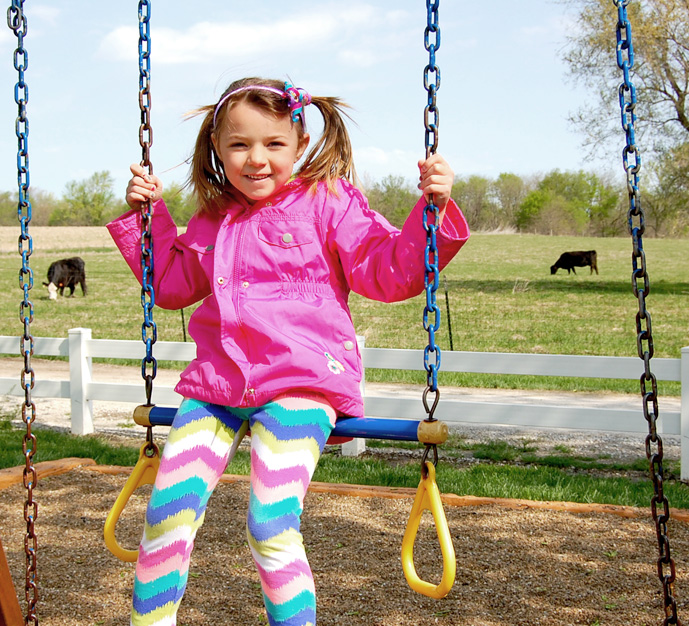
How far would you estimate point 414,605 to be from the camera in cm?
335

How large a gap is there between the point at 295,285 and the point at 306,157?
0.44 metres

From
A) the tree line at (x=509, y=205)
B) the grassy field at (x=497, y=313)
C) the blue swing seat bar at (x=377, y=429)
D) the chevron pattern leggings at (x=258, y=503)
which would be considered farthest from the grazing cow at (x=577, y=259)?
the chevron pattern leggings at (x=258, y=503)

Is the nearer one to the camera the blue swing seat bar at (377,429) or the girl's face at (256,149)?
the blue swing seat bar at (377,429)

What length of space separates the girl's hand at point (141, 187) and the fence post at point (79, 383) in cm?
487

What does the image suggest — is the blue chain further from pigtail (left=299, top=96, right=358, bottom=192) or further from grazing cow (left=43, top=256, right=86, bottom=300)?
grazing cow (left=43, top=256, right=86, bottom=300)

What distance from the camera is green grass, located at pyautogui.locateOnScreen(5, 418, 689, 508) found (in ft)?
16.1

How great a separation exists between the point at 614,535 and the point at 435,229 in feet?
8.58

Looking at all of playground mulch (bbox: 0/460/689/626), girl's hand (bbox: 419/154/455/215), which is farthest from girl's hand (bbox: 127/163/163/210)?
playground mulch (bbox: 0/460/689/626)

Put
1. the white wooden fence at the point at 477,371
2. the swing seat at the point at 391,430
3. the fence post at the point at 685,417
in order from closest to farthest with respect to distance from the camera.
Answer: the swing seat at the point at 391,430
the fence post at the point at 685,417
the white wooden fence at the point at 477,371

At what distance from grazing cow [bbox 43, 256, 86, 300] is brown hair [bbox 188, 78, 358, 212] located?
62.7 feet

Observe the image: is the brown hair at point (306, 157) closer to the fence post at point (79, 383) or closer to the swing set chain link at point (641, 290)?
the swing set chain link at point (641, 290)

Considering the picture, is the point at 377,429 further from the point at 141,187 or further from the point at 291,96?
the point at 141,187

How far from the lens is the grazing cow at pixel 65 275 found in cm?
2053

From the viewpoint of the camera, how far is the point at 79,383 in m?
7.23
